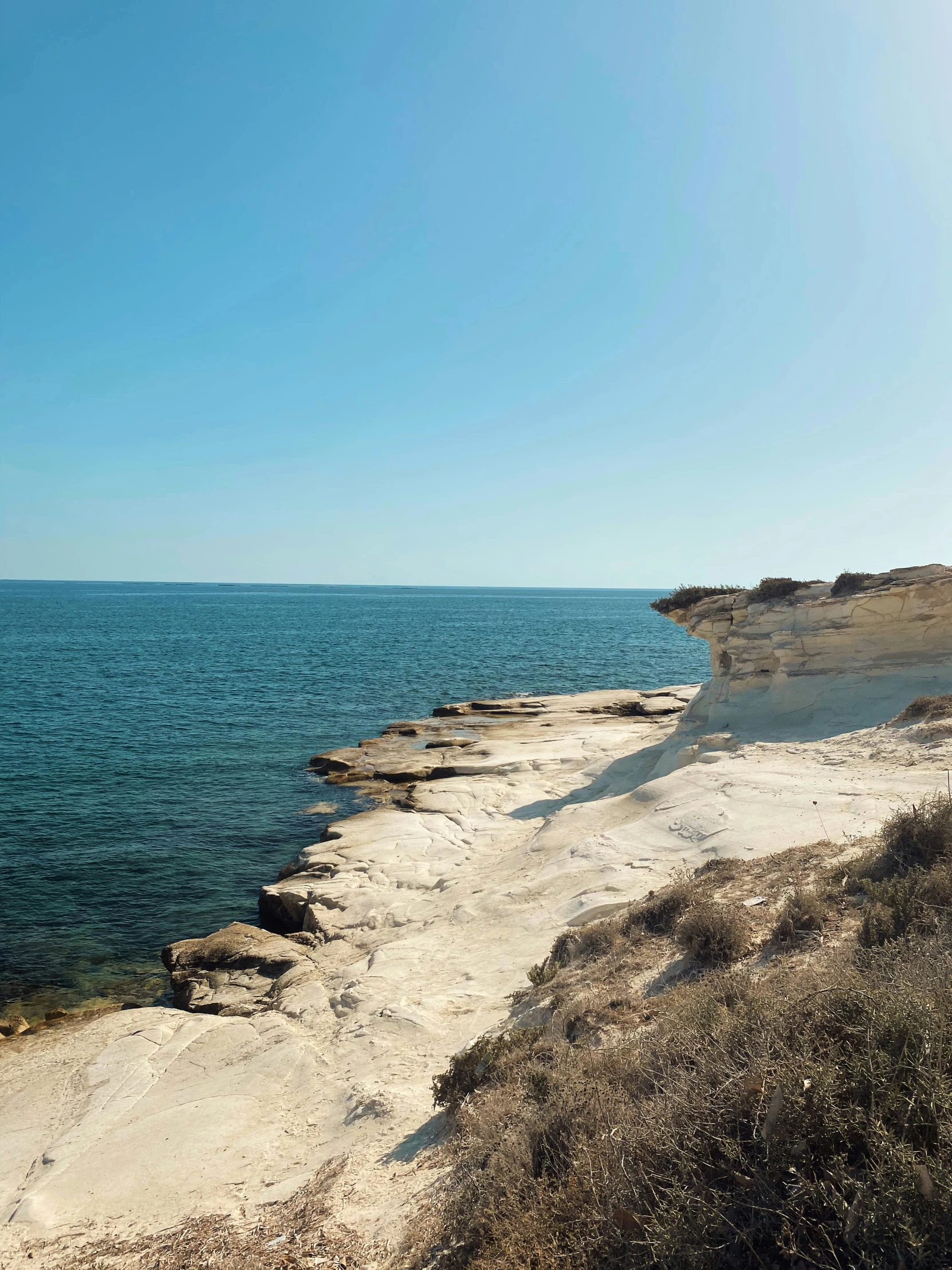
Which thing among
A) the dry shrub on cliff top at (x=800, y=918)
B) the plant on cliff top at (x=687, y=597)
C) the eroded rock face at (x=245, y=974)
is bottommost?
the eroded rock face at (x=245, y=974)

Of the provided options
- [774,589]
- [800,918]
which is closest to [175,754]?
[774,589]

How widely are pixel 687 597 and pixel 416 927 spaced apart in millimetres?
16058

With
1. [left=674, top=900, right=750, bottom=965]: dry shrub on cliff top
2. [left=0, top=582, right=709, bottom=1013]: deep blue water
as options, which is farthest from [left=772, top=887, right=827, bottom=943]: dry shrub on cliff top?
[left=0, top=582, right=709, bottom=1013]: deep blue water

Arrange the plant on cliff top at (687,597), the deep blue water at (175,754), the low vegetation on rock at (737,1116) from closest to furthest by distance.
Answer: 1. the low vegetation on rock at (737,1116)
2. the deep blue water at (175,754)
3. the plant on cliff top at (687,597)

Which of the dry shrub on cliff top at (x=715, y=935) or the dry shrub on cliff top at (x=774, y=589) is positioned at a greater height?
the dry shrub on cliff top at (x=774, y=589)

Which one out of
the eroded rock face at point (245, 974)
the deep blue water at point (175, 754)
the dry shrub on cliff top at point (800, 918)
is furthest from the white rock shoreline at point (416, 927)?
the dry shrub on cliff top at point (800, 918)

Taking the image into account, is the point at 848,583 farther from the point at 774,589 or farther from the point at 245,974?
the point at 245,974

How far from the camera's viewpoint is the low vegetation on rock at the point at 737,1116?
142 inches

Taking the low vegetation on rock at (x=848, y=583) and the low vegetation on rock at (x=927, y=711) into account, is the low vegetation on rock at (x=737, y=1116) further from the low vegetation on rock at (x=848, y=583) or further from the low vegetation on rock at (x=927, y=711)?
the low vegetation on rock at (x=848, y=583)

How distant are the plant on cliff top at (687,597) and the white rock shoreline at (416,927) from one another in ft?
1.48

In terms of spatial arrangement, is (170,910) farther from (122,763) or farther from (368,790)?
(122,763)

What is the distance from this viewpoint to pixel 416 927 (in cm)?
1429

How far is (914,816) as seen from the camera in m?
8.31

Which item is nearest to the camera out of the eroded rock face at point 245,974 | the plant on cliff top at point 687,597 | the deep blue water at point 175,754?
the eroded rock face at point 245,974
